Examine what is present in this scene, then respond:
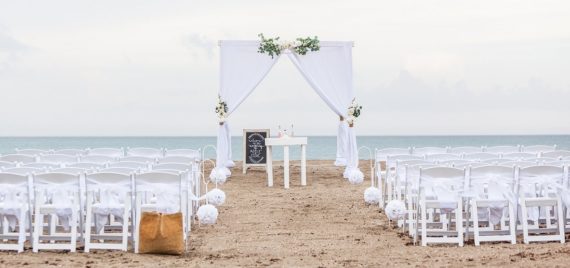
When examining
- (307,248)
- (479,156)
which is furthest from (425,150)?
(307,248)

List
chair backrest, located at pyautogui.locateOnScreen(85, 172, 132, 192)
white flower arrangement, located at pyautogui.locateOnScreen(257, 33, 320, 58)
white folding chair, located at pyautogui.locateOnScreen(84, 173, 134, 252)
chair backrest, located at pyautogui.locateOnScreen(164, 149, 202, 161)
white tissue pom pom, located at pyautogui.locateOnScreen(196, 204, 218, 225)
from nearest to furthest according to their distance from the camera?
white folding chair, located at pyautogui.locateOnScreen(84, 173, 134, 252)
chair backrest, located at pyautogui.locateOnScreen(85, 172, 132, 192)
white tissue pom pom, located at pyautogui.locateOnScreen(196, 204, 218, 225)
chair backrest, located at pyautogui.locateOnScreen(164, 149, 202, 161)
white flower arrangement, located at pyautogui.locateOnScreen(257, 33, 320, 58)

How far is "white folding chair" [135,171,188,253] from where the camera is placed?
8712 mm

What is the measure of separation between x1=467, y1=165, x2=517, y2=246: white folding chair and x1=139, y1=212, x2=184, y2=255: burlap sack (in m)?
3.24

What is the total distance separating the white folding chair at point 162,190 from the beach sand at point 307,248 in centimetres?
52

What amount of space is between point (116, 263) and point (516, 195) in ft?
14.7

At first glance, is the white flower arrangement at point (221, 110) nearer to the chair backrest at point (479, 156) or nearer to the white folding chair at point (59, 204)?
the chair backrest at point (479, 156)

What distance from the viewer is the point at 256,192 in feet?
51.1

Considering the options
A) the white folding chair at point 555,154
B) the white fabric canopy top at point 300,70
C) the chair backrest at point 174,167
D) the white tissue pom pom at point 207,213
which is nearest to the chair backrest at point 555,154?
the white folding chair at point 555,154

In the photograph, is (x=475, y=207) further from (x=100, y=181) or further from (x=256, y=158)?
(x=256, y=158)

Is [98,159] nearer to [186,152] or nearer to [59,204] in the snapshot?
[186,152]

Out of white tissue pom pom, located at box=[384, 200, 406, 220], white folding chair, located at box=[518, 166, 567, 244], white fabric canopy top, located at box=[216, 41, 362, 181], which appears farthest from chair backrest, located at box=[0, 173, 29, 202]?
white fabric canopy top, located at box=[216, 41, 362, 181]

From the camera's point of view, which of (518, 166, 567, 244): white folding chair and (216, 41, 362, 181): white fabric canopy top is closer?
(518, 166, 567, 244): white folding chair

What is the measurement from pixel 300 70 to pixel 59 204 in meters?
9.72

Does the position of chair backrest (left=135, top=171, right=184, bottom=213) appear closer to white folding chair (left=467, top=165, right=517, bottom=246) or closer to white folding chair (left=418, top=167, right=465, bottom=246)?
white folding chair (left=418, top=167, right=465, bottom=246)
